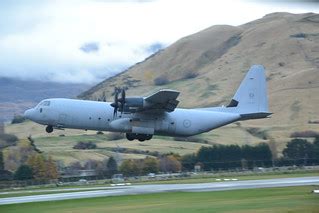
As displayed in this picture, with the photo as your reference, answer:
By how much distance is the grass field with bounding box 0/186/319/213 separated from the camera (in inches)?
1500

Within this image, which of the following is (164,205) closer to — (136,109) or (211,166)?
(136,109)

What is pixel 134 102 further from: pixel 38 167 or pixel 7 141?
pixel 7 141

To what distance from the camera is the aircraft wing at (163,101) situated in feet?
183

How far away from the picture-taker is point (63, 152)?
433ft

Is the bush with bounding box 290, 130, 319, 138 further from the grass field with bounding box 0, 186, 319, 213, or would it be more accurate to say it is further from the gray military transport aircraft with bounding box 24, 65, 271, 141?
the grass field with bounding box 0, 186, 319, 213

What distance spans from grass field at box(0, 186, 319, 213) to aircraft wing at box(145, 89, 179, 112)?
853cm

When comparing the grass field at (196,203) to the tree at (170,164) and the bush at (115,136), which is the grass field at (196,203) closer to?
the tree at (170,164)

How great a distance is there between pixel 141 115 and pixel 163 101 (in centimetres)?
304

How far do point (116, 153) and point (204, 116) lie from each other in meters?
72.0

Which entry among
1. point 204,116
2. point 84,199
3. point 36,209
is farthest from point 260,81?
point 36,209

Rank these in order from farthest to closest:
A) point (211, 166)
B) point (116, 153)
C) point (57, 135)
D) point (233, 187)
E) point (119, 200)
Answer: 1. point (57, 135)
2. point (116, 153)
3. point (211, 166)
4. point (233, 187)
5. point (119, 200)

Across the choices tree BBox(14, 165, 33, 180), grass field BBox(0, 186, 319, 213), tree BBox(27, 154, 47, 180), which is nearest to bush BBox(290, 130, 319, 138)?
tree BBox(27, 154, 47, 180)

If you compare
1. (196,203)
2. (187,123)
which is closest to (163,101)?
(187,123)

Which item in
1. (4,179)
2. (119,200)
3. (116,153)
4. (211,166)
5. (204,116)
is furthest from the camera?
(116,153)
